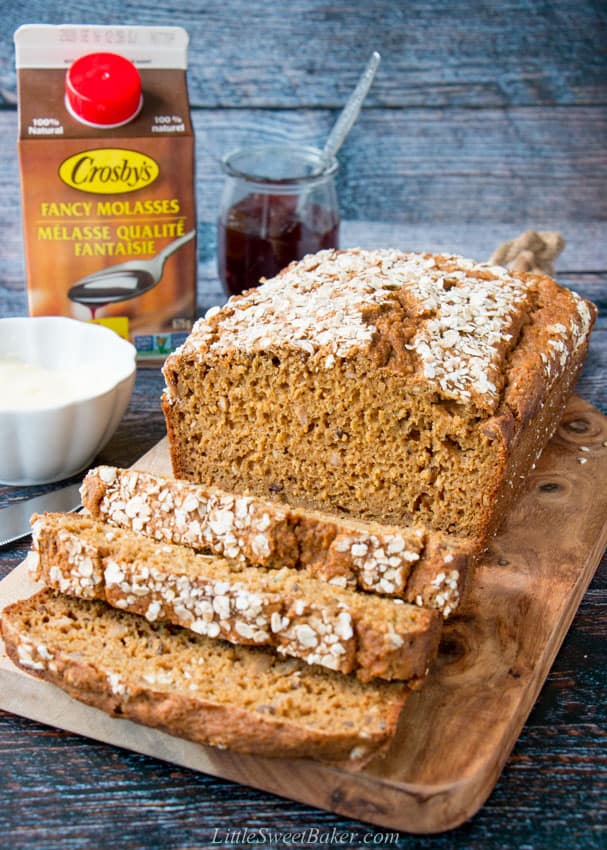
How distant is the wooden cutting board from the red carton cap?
5.83 ft

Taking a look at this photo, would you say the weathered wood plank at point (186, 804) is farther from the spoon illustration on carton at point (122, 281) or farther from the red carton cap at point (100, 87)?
the red carton cap at point (100, 87)

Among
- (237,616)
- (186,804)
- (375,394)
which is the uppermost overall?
(375,394)

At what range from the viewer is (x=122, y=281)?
4023 mm

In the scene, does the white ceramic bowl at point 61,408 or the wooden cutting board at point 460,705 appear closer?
the wooden cutting board at point 460,705

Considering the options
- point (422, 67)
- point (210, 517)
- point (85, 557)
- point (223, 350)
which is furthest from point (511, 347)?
point (422, 67)

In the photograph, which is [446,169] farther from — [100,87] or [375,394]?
[375,394]

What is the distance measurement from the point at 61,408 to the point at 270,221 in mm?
1428

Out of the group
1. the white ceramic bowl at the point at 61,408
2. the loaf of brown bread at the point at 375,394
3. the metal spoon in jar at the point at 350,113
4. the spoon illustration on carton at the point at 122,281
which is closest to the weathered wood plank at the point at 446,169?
the metal spoon in jar at the point at 350,113

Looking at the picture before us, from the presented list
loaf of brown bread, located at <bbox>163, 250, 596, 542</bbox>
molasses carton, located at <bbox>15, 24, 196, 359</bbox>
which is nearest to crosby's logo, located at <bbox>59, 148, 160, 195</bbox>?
molasses carton, located at <bbox>15, 24, 196, 359</bbox>

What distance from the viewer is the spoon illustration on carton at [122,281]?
3.99m

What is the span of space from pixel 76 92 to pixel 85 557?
1.96m

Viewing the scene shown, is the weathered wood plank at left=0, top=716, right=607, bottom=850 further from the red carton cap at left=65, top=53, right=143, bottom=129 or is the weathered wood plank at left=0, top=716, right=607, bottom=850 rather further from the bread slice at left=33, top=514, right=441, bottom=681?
the red carton cap at left=65, top=53, right=143, bottom=129

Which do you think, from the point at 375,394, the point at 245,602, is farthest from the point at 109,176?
the point at 245,602

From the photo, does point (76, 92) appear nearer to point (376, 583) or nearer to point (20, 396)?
point (20, 396)
